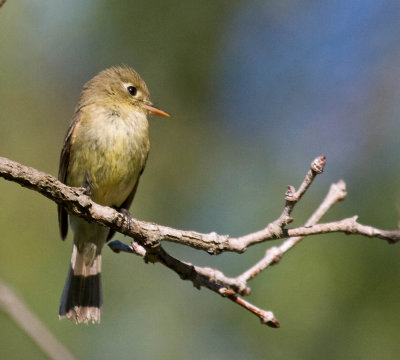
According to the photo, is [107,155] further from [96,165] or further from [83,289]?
[83,289]

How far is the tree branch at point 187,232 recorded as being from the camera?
122 inches

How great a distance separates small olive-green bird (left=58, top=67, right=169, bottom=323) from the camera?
4.89 meters

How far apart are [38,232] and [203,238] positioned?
8.99 ft

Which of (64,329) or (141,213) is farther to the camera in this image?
(141,213)

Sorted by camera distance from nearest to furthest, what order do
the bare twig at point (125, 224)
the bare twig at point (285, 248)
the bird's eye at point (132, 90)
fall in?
the bare twig at point (125, 224)
the bare twig at point (285, 248)
the bird's eye at point (132, 90)

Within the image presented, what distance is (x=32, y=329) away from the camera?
2.74 meters

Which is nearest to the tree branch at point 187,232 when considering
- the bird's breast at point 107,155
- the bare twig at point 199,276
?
the bare twig at point 199,276

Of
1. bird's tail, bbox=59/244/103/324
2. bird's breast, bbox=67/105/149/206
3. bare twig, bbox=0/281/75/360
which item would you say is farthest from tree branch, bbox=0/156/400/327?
A: bird's tail, bbox=59/244/103/324

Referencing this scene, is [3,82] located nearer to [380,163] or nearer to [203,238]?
[380,163]

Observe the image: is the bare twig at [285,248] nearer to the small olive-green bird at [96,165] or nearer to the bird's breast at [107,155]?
the small olive-green bird at [96,165]

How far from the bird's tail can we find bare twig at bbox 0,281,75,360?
1989 millimetres

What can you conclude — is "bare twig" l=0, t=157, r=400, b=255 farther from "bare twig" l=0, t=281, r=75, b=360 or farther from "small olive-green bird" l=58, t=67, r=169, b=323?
"small olive-green bird" l=58, t=67, r=169, b=323

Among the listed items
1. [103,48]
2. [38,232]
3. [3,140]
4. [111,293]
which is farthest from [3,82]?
[111,293]

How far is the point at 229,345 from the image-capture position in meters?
5.25
